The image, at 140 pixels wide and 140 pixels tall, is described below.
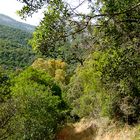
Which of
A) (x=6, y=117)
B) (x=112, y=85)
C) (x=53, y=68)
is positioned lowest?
(x=53, y=68)

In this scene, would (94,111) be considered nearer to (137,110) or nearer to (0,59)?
(137,110)

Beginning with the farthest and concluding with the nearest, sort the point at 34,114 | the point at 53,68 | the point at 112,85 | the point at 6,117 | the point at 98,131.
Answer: the point at 53,68
the point at 34,114
the point at 98,131
the point at 6,117
the point at 112,85

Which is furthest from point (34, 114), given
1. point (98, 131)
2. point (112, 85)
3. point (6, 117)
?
point (112, 85)

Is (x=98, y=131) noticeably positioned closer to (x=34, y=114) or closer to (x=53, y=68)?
(x=34, y=114)

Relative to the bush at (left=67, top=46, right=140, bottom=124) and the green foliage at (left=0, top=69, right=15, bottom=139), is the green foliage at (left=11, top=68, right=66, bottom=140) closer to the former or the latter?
the green foliage at (left=0, top=69, right=15, bottom=139)

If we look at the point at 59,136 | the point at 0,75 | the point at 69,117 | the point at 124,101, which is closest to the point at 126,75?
the point at 124,101

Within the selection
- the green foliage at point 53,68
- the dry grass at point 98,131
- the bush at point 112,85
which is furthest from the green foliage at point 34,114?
the green foliage at point 53,68

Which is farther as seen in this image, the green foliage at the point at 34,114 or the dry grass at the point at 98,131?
the green foliage at the point at 34,114

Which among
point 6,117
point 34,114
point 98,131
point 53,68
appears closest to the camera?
point 6,117

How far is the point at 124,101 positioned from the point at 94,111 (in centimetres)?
997

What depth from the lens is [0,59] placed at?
14450 centimetres

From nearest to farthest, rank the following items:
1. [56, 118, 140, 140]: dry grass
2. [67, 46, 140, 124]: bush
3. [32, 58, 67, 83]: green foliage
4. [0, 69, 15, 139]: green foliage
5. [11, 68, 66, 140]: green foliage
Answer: [67, 46, 140, 124]: bush < [0, 69, 15, 139]: green foliage < [56, 118, 140, 140]: dry grass < [11, 68, 66, 140]: green foliage < [32, 58, 67, 83]: green foliage

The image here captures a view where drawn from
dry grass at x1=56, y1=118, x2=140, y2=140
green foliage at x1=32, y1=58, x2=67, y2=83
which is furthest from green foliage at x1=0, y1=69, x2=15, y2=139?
green foliage at x1=32, y1=58, x2=67, y2=83

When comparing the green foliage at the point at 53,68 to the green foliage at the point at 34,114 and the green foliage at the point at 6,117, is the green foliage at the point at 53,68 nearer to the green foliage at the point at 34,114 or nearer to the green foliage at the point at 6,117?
the green foliage at the point at 34,114
